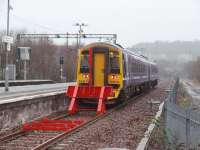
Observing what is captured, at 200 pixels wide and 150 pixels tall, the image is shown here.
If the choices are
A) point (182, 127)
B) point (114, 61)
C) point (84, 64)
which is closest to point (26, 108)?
point (84, 64)

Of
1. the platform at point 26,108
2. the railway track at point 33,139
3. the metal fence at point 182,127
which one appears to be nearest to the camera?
the railway track at point 33,139

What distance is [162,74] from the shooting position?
179500 mm

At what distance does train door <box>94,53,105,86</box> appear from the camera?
24.0 meters

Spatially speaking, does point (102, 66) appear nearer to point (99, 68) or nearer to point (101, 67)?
point (101, 67)

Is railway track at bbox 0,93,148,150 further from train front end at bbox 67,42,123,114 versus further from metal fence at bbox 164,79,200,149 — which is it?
train front end at bbox 67,42,123,114

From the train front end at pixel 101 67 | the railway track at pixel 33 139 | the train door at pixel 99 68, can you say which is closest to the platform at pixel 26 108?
the railway track at pixel 33 139

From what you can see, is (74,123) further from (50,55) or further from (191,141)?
(50,55)

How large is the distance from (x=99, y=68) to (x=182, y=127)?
36.4ft

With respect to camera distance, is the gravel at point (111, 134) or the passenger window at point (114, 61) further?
the passenger window at point (114, 61)

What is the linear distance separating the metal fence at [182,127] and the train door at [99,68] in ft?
35.3

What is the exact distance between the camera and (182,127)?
13.2 meters

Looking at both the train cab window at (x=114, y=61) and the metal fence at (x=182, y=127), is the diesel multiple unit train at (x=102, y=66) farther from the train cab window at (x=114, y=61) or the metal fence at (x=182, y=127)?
the metal fence at (x=182, y=127)

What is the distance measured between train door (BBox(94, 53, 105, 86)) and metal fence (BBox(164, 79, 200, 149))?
10753 mm

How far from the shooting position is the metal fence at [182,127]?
12.6 metres
